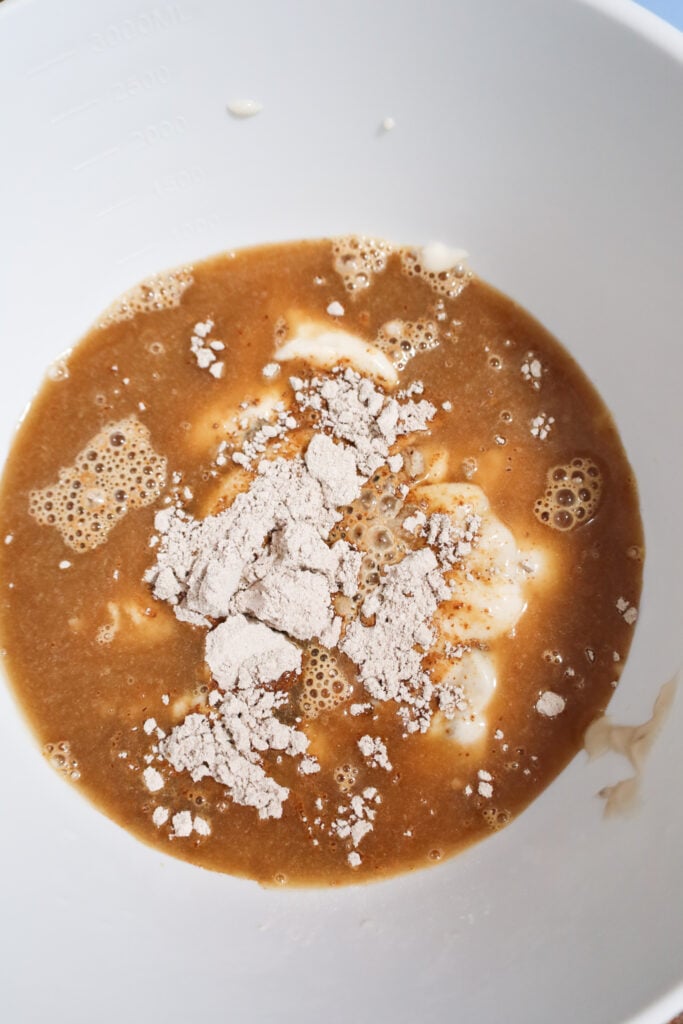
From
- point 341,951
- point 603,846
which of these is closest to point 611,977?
point 603,846

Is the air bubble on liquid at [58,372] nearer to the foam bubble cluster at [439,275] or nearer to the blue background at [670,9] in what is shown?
the foam bubble cluster at [439,275]

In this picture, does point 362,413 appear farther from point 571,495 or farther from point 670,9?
point 670,9

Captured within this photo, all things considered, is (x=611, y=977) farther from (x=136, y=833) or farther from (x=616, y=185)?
(x=616, y=185)

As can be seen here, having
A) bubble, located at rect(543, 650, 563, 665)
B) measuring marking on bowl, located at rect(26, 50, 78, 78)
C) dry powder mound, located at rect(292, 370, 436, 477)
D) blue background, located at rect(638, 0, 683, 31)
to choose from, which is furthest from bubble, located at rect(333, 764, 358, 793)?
blue background, located at rect(638, 0, 683, 31)

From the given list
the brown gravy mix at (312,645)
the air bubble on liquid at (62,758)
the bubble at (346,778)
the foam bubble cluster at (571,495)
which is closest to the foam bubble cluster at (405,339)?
the brown gravy mix at (312,645)

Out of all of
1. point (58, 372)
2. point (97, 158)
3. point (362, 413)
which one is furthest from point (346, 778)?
point (97, 158)

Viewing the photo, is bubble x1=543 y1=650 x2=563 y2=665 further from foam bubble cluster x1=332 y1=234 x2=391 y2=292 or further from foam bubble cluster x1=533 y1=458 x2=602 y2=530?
foam bubble cluster x1=332 y1=234 x2=391 y2=292
